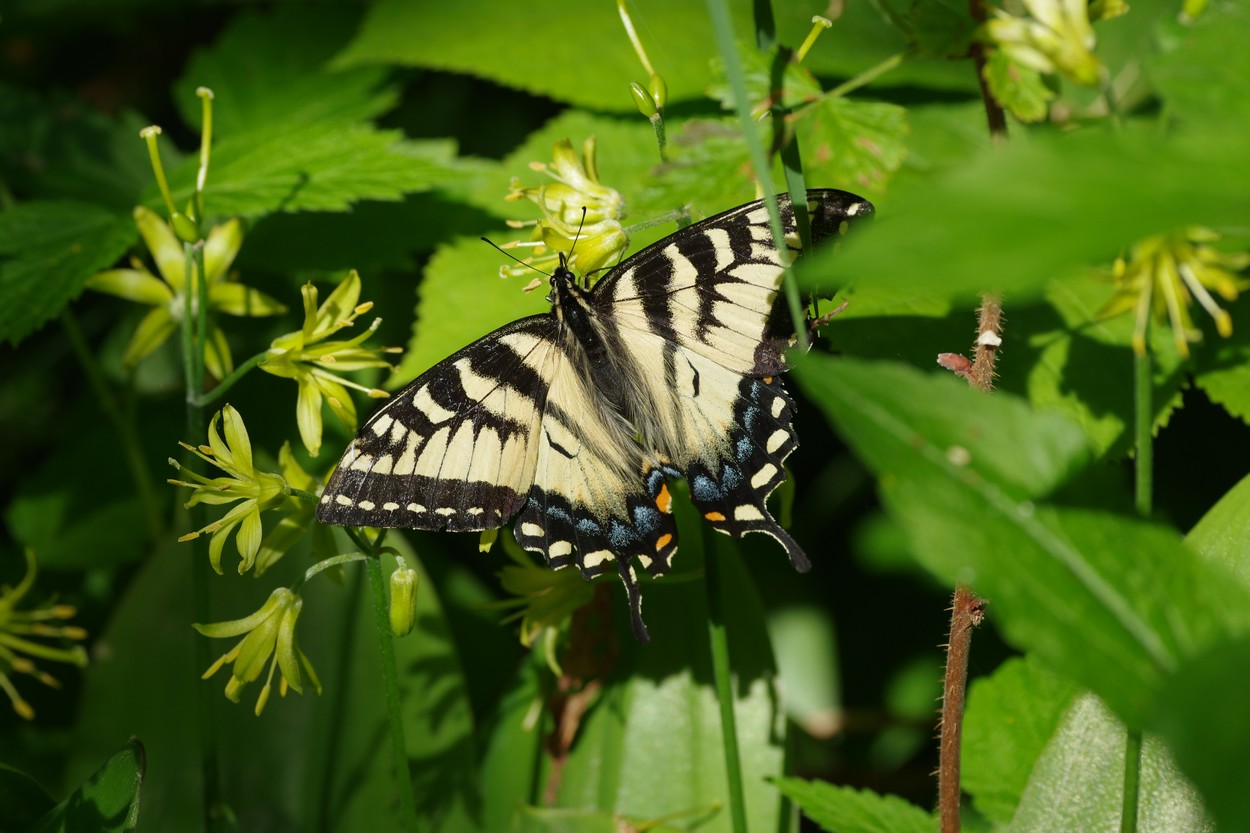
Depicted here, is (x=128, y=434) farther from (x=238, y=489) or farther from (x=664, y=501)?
(x=664, y=501)

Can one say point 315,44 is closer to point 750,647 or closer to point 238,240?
point 238,240

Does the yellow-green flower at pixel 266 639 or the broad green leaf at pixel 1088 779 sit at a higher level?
the yellow-green flower at pixel 266 639

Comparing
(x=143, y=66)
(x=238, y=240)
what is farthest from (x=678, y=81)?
(x=143, y=66)

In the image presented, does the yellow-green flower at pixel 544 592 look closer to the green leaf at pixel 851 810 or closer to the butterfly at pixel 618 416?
the butterfly at pixel 618 416

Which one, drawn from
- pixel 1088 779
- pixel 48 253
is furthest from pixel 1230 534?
pixel 48 253

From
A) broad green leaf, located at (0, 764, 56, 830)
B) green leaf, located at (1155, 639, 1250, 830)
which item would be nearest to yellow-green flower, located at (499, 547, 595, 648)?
broad green leaf, located at (0, 764, 56, 830)

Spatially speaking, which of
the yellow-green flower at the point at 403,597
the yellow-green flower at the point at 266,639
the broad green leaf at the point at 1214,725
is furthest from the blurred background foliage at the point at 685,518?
the yellow-green flower at the point at 403,597
